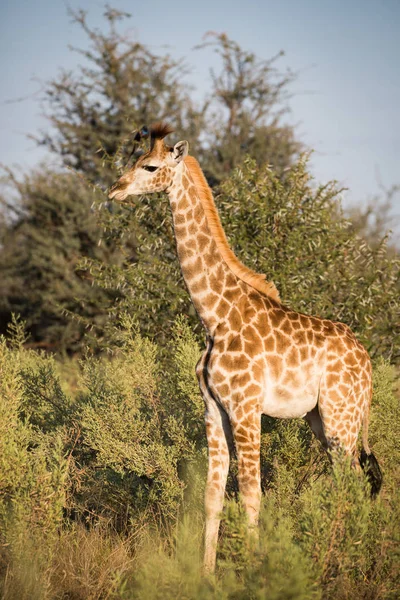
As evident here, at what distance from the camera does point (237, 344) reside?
509cm

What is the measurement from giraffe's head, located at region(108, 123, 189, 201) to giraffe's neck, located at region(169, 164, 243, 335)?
0.09 m

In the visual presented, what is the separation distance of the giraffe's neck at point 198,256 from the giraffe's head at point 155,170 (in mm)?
91

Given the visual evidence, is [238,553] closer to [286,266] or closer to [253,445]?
[253,445]

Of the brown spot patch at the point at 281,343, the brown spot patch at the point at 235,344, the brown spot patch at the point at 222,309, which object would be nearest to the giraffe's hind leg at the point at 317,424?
the brown spot patch at the point at 281,343

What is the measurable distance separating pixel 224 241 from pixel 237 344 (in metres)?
0.88

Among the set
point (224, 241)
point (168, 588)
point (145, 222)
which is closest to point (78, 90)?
point (145, 222)

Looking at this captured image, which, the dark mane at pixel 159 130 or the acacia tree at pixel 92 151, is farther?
the acacia tree at pixel 92 151

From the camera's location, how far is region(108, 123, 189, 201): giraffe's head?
5.26 m

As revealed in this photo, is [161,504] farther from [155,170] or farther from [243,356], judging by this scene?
[155,170]

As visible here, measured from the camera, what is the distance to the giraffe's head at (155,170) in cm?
526

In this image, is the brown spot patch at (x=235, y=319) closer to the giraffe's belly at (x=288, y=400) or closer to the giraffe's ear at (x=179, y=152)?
the giraffe's belly at (x=288, y=400)

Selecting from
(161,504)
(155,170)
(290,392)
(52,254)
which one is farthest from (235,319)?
(52,254)

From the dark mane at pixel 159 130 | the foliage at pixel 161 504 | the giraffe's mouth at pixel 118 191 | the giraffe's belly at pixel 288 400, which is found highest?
the dark mane at pixel 159 130

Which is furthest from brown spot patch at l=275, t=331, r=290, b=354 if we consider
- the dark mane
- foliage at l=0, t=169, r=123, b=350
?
foliage at l=0, t=169, r=123, b=350
